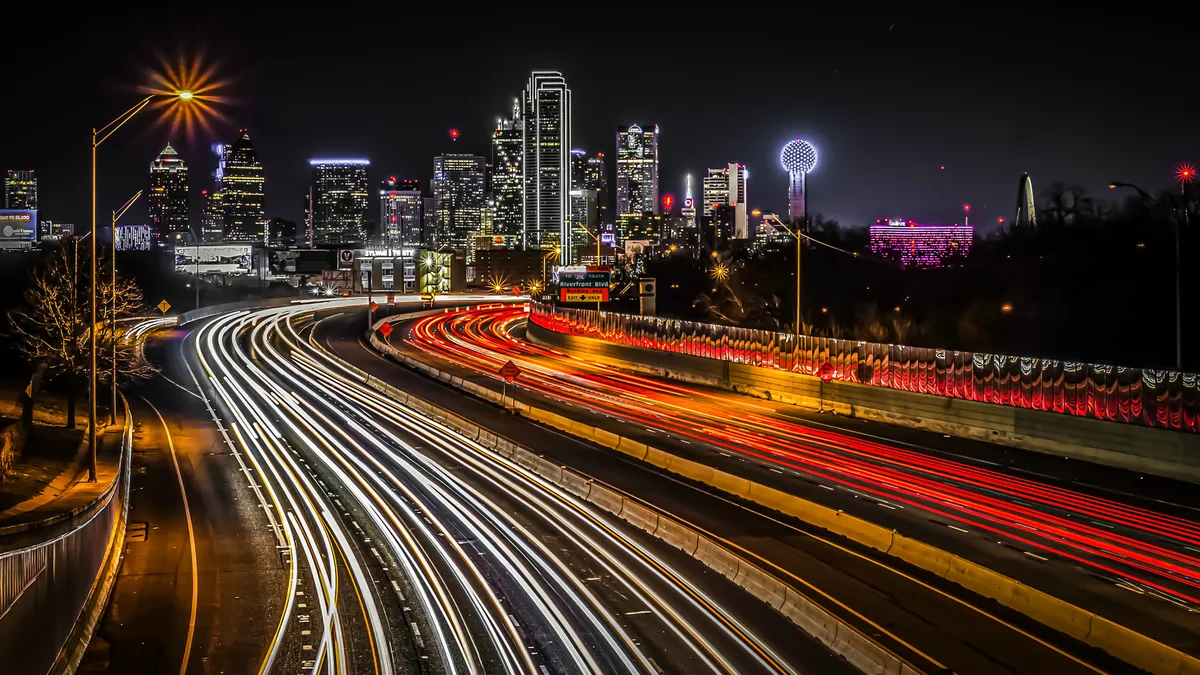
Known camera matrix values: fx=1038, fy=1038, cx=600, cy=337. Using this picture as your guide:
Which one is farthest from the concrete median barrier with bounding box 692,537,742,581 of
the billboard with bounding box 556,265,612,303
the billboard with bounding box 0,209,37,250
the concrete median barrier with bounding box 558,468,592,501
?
the billboard with bounding box 0,209,37,250

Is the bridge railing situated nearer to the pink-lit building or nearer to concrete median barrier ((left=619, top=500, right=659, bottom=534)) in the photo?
concrete median barrier ((left=619, top=500, right=659, bottom=534))

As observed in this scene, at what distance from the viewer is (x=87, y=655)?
15172 millimetres

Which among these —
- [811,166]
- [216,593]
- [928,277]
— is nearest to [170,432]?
[216,593]

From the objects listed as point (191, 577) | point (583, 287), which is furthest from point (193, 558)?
point (583, 287)

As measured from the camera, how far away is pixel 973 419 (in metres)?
33.0

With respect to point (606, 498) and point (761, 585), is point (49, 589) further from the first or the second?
point (606, 498)

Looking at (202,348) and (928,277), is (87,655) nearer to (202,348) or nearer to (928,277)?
(202,348)

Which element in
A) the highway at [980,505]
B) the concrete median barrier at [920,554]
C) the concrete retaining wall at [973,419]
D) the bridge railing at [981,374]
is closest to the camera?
the highway at [980,505]

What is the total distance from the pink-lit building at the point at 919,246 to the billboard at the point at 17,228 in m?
114

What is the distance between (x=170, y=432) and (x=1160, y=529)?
3206 cm

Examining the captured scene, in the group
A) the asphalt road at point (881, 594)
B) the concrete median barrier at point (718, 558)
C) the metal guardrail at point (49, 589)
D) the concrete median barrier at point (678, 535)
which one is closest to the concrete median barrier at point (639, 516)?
the concrete median barrier at point (678, 535)

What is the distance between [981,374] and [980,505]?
33.0 feet

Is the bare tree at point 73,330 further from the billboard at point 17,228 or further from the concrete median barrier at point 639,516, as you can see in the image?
the billboard at point 17,228

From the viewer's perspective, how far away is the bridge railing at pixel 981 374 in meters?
→ 27.1
